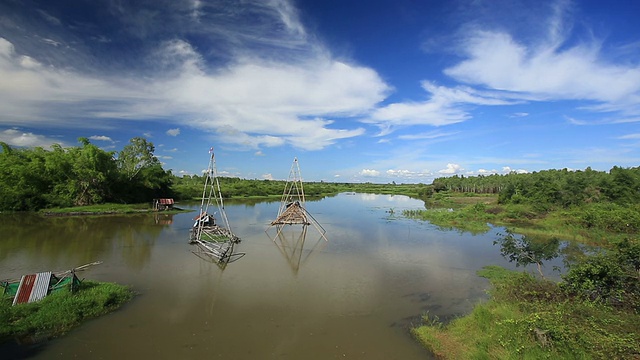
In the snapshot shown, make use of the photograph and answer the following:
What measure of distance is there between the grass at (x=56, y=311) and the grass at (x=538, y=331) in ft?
33.2

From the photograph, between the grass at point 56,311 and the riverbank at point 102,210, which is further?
the riverbank at point 102,210

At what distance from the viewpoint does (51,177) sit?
3350 centimetres

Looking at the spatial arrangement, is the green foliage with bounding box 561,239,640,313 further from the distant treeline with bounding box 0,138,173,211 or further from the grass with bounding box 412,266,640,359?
the distant treeline with bounding box 0,138,173,211

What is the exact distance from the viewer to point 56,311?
354 inches

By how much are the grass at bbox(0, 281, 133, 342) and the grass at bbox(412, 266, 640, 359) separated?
10118mm

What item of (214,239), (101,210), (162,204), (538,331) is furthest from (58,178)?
(538,331)

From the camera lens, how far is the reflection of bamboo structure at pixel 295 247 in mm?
17156

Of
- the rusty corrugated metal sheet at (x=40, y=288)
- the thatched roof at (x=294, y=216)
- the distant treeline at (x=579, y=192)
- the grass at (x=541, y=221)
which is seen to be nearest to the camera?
the rusty corrugated metal sheet at (x=40, y=288)

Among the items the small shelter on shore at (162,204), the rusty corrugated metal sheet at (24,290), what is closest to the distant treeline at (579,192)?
the rusty corrugated metal sheet at (24,290)

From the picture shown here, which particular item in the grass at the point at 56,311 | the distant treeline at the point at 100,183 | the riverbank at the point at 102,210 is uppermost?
the distant treeline at the point at 100,183

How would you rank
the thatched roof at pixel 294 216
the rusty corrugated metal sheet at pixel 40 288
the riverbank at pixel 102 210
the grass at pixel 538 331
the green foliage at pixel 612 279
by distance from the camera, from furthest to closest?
1. the riverbank at pixel 102 210
2. the thatched roof at pixel 294 216
3. the rusty corrugated metal sheet at pixel 40 288
4. the green foliage at pixel 612 279
5. the grass at pixel 538 331

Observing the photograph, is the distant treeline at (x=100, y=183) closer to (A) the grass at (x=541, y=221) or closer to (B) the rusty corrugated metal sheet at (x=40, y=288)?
(A) the grass at (x=541, y=221)

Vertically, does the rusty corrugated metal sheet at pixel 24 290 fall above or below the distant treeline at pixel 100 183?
below

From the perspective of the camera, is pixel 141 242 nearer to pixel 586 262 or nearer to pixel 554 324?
pixel 554 324
